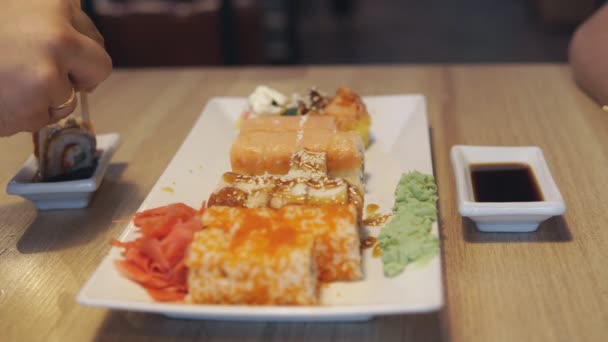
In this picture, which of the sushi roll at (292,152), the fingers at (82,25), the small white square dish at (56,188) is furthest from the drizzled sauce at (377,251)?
the fingers at (82,25)

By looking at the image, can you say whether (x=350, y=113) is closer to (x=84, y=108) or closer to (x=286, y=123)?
(x=286, y=123)

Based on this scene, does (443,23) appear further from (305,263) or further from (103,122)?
(305,263)

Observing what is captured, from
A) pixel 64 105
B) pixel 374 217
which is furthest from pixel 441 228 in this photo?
pixel 64 105

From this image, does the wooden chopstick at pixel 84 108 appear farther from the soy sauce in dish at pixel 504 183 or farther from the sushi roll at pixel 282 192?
the soy sauce in dish at pixel 504 183

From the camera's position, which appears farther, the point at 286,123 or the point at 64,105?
the point at 286,123

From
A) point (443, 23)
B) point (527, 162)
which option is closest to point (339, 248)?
point (527, 162)

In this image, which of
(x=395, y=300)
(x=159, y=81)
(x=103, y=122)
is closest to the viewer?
(x=395, y=300)
